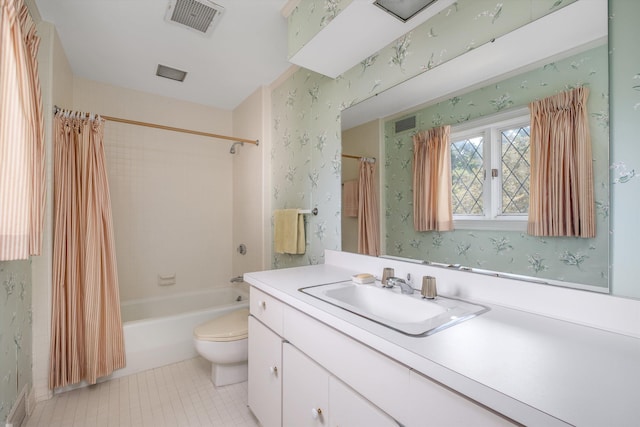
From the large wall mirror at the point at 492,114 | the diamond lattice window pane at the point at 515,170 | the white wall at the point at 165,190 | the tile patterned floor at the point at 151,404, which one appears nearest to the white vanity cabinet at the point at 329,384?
the tile patterned floor at the point at 151,404

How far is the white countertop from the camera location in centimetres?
48

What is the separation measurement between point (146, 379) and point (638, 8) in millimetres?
2855

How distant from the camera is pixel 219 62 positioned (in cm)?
218

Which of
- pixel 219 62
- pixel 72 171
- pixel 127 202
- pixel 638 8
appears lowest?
pixel 127 202

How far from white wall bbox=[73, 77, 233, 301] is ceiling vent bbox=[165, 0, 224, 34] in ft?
4.12

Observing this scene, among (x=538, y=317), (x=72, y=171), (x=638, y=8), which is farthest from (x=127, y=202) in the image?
(x=638, y=8)

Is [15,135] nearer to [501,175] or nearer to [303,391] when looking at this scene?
[303,391]

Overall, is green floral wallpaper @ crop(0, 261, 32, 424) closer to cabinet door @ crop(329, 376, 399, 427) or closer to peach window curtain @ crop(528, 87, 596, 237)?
cabinet door @ crop(329, 376, 399, 427)

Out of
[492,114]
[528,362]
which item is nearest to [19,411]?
[528,362]

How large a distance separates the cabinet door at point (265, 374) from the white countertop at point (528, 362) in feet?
1.56

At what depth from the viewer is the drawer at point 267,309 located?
1.24 metres

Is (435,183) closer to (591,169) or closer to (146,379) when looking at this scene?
(591,169)

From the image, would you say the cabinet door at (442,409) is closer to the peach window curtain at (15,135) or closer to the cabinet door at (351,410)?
the cabinet door at (351,410)

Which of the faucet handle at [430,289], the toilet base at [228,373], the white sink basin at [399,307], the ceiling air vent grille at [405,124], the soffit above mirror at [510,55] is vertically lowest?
the toilet base at [228,373]
